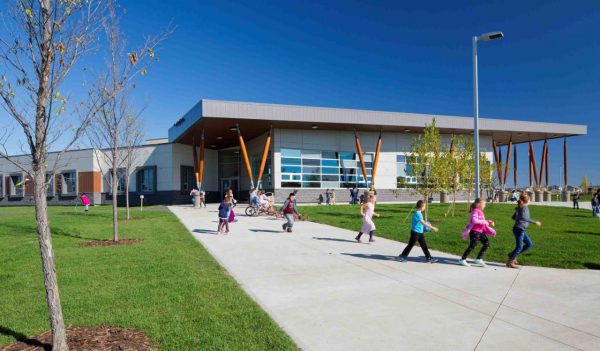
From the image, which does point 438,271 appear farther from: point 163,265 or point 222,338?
point 163,265

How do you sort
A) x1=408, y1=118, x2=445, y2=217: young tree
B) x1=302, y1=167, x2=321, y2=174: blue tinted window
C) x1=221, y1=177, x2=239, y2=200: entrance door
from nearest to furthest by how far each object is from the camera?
x1=408, y1=118, x2=445, y2=217: young tree → x1=302, y1=167, x2=321, y2=174: blue tinted window → x1=221, y1=177, x2=239, y2=200: entrance door

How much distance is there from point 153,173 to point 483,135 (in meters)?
36.5

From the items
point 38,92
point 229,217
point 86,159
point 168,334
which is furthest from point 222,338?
point 86,159

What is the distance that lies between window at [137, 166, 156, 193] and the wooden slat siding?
4834 mm

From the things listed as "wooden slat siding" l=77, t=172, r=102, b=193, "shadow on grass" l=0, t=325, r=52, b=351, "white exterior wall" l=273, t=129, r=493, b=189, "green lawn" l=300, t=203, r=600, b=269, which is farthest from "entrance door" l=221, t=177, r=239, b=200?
"shadow on grass" l=0, t=325, r=52, b=351

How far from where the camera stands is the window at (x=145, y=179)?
42.3 m

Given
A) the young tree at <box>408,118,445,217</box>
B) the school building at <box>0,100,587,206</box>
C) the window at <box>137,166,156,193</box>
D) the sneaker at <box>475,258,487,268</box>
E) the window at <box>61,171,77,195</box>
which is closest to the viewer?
the sneaker at <box>475,258,487,268</box>

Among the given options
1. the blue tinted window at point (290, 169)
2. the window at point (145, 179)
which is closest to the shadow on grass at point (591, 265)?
the blue tinted window at point (290, 169)

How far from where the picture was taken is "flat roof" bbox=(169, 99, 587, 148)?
Result: 29.6m

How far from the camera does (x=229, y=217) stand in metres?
15.1

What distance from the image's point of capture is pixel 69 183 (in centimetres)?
4506

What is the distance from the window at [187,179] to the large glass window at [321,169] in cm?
1338

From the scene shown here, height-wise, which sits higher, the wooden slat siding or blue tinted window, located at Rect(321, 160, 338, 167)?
blue tinted window, located at Rect(321, 160, 338, 167)

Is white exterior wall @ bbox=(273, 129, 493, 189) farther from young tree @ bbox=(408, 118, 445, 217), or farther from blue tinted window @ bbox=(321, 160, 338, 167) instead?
young tree @ bbox=(408, 118, 445, 217)
